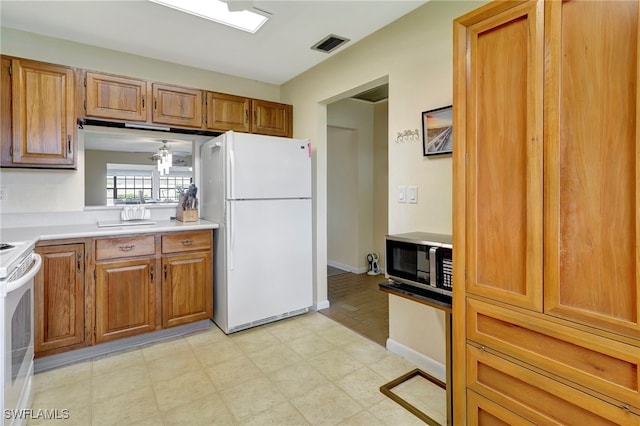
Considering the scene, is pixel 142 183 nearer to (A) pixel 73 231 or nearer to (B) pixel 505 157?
(A) pixel 73 231

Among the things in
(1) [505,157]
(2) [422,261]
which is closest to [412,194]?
(2) [422,261]

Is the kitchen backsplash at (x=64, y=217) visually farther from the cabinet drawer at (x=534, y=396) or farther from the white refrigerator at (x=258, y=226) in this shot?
the cabinet drawer at (x=534, y=396)

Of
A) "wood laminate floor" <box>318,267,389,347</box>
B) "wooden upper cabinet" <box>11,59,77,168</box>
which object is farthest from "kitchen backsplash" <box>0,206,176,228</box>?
"wood laminate floor" <box>318,267,389,347</box>

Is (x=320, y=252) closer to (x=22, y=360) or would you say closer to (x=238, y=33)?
(x=238, y=33)

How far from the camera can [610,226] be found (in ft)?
3.36

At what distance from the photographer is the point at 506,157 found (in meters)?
1.29

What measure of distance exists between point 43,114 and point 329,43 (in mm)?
2331

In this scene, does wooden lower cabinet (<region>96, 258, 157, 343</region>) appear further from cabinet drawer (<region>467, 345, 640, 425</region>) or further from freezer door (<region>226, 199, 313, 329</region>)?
cabinet drawer (<region>467, 345, 640, 425</region>)

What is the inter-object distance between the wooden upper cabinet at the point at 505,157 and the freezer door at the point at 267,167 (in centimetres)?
192

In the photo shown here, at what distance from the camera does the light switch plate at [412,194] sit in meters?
2.28

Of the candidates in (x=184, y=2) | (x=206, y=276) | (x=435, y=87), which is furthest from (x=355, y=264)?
(x=184, y=2)

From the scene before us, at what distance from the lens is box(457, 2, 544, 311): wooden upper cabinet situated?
1.18 meters

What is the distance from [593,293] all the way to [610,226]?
230 mm

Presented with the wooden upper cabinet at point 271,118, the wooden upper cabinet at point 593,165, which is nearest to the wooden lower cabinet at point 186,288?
the wooden upper cabinet at point 271,118
